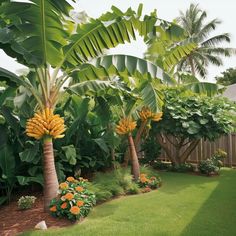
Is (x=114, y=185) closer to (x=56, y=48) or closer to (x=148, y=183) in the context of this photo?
(x=148, y=183)

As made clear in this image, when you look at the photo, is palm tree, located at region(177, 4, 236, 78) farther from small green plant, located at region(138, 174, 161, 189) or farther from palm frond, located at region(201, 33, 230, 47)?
small green plant, located at region(138, 174, 161, 189)

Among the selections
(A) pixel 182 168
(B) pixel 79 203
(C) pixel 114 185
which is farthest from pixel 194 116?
(B) pixel 79 203

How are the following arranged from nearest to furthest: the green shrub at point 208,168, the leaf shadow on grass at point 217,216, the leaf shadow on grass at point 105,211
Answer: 1. the leaf shadow on grass at point 217,216
2. the leaf shadow on grass at point 105,211
3. the green shrub at point 208,168

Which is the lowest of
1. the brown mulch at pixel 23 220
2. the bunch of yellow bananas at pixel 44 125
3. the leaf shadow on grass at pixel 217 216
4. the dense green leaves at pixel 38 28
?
the brown mulch at pixel 23 220

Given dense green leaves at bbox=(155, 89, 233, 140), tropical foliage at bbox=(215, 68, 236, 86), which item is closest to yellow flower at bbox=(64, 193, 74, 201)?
dense green leaves at bbox=(155, 89, 233, 140)

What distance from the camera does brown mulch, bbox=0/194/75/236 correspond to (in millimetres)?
4473

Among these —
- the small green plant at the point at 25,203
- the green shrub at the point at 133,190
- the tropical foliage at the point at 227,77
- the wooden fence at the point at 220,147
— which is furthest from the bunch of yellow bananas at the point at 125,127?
the tropical foliage at the point at 227,77

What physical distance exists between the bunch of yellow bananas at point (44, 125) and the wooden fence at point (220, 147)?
6771mm

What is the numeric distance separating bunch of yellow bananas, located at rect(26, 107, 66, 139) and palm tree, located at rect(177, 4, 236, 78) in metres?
20.6

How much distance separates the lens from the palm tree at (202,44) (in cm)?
2356

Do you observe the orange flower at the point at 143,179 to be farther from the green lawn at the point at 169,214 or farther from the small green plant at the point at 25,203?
the small green plant at the point at 25,203

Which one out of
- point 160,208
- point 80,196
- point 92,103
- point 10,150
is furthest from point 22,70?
point 160,208

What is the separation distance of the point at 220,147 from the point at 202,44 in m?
15.9

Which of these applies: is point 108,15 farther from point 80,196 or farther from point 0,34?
point 80,196
